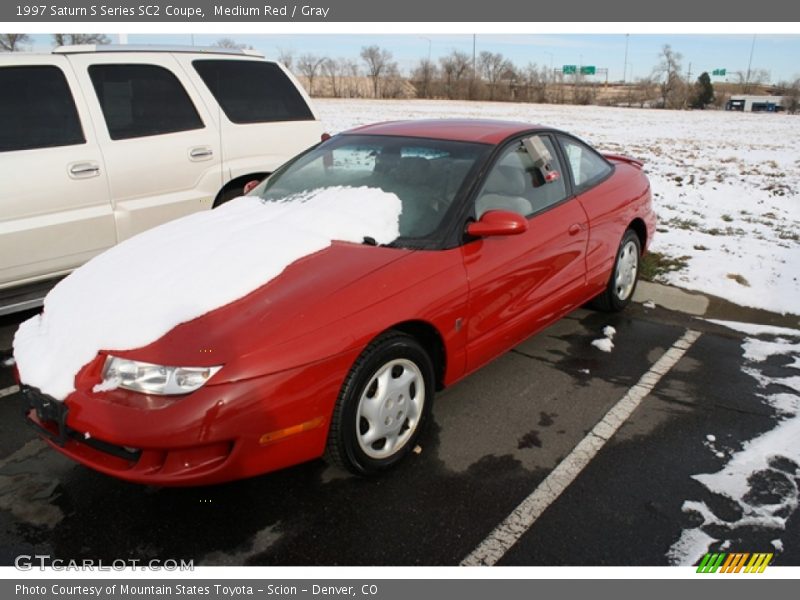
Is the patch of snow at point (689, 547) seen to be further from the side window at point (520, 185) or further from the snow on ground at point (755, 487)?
the side window at point (520, 185)

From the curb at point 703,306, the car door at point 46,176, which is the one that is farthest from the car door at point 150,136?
the curb at point 703,306

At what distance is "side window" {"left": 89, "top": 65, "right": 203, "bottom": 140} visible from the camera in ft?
15.4

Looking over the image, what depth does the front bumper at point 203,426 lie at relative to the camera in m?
2.31

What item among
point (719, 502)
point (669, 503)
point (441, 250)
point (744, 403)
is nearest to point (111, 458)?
point (441, 250)

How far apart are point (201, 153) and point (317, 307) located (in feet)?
9.92

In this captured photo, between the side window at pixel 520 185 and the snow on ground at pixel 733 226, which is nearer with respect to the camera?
the side window at pixel 520 185

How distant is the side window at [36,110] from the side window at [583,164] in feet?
11.2

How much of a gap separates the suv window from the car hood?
301cm

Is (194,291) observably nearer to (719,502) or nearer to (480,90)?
(719,502)

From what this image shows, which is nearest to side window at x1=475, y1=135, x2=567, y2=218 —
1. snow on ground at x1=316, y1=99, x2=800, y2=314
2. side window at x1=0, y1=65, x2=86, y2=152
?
snow on ground at x1=316, y1=99, x2=800, y2=314

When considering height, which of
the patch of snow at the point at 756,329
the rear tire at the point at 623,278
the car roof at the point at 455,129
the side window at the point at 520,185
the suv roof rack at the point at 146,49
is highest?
the suv roof rack at the point at 146,49

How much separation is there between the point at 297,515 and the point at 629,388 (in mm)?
2170

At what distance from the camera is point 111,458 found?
2475 millimetres

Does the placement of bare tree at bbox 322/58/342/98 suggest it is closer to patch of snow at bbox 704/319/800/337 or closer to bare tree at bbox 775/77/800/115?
bare tree at bbox 775/77/800/115
